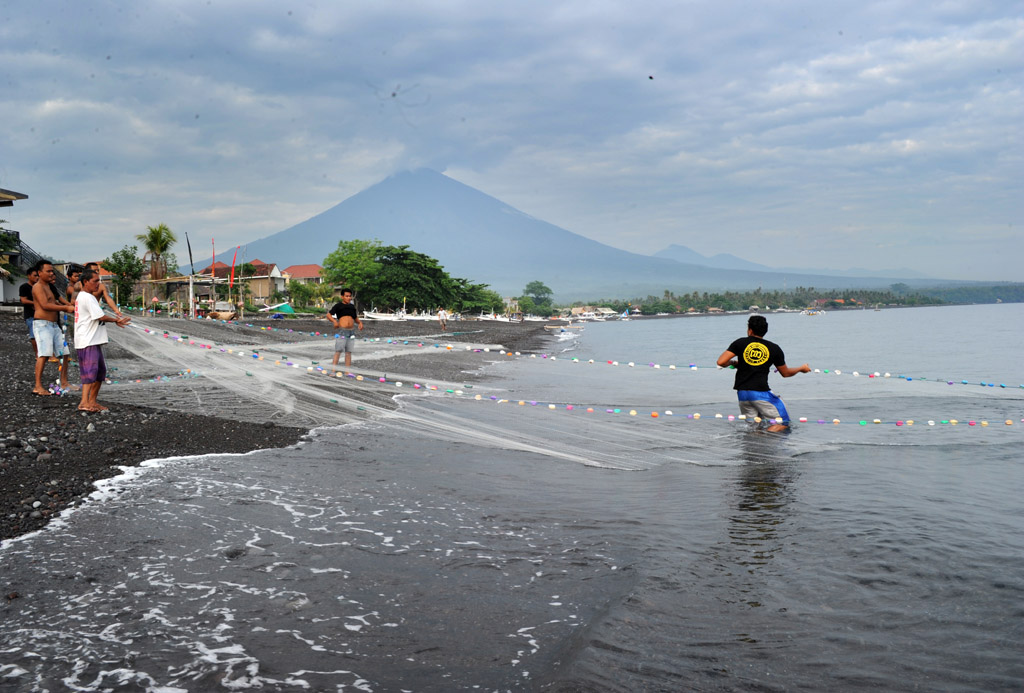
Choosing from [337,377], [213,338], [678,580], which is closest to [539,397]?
[337,377]

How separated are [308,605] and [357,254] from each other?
7939cm

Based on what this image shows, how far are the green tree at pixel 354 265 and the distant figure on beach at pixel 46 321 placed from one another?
67682 millimetres

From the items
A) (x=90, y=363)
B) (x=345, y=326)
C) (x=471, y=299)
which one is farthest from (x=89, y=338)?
(x=471, y=299)

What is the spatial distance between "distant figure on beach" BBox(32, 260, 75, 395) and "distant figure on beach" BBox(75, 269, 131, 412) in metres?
1.02

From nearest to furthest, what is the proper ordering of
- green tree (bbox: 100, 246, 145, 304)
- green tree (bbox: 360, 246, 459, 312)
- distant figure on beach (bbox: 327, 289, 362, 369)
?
distant figure on beach (bbox: 327, 289, 362, 369) → green tree (bbox: 100, 246, 145, 304) → green tree (bbox: 360, 246, 459, 312)

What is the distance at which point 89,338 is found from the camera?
8523 millimetres

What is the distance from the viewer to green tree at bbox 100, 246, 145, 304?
63.2 metres

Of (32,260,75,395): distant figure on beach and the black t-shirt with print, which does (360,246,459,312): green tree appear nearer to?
(32,260,75,395): distant figure on beach

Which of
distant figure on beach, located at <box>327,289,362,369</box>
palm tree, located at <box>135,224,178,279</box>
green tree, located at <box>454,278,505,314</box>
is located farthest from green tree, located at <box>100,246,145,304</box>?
distant figure on beach, located at <box>327,289,362,369</box>

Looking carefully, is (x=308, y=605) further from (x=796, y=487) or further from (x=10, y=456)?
(x=796, y=487)

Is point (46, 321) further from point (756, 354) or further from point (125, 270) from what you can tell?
point (125, 270)

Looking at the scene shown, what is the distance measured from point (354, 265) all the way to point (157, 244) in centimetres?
2018

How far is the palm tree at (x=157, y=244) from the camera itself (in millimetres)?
69188

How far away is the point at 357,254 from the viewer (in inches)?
3164
